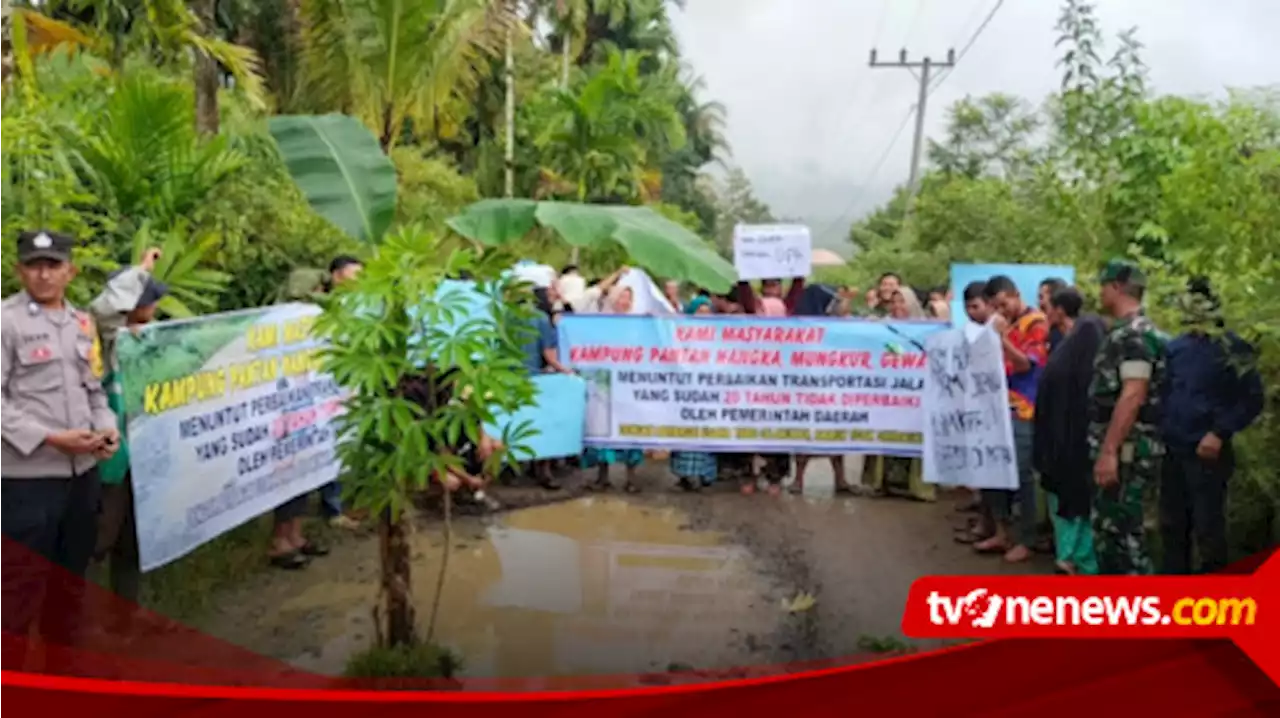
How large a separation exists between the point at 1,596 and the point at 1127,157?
147 inches

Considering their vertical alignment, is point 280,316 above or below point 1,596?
above

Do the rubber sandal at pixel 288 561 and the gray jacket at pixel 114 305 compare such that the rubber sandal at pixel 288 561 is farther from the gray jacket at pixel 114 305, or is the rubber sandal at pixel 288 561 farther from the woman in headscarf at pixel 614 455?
the woman in headscarf at pixel 614 455

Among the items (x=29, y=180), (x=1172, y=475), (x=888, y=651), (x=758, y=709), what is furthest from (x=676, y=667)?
(x=29, y=180)

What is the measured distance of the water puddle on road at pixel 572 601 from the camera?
10.0 ft

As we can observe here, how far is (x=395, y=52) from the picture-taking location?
3.56 meters

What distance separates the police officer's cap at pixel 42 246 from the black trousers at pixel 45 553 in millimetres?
575

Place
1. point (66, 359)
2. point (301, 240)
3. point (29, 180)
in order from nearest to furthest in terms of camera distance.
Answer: point (66, 359) → point (29, 180) → point (301, 240)

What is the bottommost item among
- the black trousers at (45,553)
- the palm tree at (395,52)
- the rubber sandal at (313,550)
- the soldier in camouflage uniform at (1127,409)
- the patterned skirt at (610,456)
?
the rubber sandal at (313,550)

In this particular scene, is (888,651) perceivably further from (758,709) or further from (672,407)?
(672,407)

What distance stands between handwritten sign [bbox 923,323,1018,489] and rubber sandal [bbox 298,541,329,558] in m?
2.52

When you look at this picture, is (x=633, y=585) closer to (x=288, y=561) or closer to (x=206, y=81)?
(x=288, y=561)

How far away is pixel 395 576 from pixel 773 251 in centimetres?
216

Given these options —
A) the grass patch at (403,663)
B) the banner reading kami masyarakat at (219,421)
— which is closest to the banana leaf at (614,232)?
the banner reading kami masyarakat at (219,421)

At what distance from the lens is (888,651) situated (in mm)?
2779
